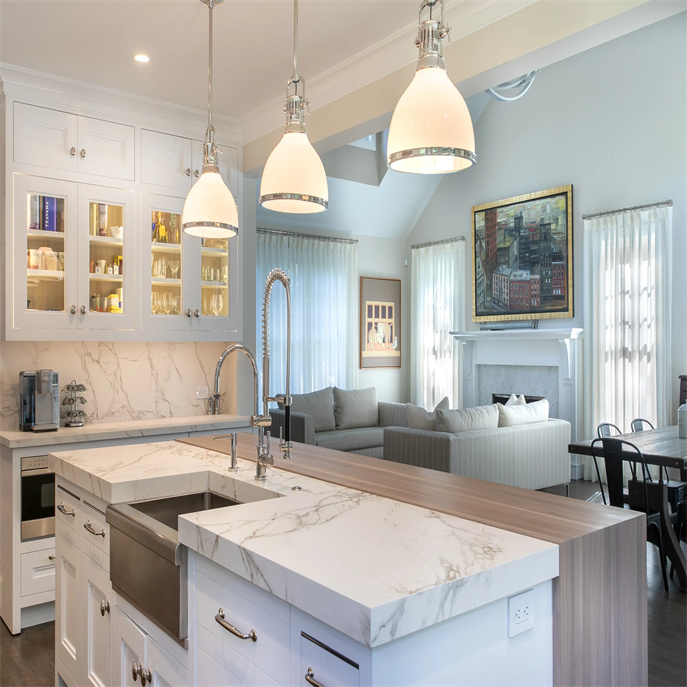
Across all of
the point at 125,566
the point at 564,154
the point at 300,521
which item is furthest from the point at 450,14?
the point at 564,154

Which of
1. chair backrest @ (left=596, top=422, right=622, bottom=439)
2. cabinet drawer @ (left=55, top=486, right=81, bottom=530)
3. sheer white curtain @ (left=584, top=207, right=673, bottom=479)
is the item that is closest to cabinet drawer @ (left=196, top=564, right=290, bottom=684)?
cabinet drawer @ (left=55, top=486, right=81, bottom=530)

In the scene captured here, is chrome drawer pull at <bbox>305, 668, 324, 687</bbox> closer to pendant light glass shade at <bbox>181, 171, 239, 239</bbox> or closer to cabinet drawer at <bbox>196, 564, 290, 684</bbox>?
cabinet drawer at <bbox>196, 564, 290, 684</bbox>

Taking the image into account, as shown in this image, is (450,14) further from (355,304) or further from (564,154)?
(355,304)

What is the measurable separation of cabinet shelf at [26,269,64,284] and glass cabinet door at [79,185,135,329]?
0.12 meters

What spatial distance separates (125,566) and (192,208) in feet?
4.34

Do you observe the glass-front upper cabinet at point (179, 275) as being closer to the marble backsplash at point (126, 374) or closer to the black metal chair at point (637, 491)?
the marble backsplash at point (126, 374)

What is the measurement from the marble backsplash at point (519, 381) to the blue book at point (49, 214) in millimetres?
5389

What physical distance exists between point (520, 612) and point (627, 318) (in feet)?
18.7

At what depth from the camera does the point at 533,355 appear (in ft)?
23.6

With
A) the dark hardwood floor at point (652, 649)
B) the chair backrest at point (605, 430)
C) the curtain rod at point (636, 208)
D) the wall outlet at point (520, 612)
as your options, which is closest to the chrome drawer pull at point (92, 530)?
the dark hardwood floor at point (652, 649)

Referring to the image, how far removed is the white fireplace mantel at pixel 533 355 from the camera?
675 cm

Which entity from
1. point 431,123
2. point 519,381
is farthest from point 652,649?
point 519,381

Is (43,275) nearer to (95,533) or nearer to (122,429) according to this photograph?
(122,429)

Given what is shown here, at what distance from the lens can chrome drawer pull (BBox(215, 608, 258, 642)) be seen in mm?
1331
